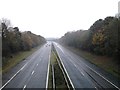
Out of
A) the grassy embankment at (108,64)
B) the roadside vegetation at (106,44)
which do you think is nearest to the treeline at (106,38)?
the roadside vegetation at (106,44)

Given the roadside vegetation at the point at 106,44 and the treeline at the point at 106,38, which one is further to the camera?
the treeline at the point at 106,38

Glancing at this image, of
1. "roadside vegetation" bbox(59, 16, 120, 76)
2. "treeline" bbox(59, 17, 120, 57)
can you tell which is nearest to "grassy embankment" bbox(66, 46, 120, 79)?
"roadside vegetation" bbox(59, 16, 120, 76)

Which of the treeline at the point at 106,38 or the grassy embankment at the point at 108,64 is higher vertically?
the treeline at the point at 106,38

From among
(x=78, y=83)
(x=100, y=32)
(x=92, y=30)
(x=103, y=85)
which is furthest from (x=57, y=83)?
(x=92, y=30)

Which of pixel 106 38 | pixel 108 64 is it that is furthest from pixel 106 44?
pixel 108 64

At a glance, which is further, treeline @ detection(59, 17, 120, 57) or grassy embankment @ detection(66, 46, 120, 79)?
treeline @ detection(59, 17, 120, 57)

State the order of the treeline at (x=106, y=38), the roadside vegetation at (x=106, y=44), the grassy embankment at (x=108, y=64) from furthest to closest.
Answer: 1. the treeline at (x=106, y=38)
2. the roadside vegetation at (x=106, y=44)
3. the grassy embankment at (x=108, y=64)

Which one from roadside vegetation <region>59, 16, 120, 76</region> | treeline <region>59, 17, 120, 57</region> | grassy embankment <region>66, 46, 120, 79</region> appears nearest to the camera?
grassy embankment <region>66, 46, 120, 79</region>

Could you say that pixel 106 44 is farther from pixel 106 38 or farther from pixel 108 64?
pixel 108 64

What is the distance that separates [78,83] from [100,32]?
126 feet

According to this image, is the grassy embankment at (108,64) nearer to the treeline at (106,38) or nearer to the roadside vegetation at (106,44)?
the roadside vegetation at (106,44)

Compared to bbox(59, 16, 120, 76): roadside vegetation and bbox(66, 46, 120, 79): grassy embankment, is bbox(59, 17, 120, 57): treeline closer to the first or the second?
bbox(59, 16, 120, 76): roadside vegetation

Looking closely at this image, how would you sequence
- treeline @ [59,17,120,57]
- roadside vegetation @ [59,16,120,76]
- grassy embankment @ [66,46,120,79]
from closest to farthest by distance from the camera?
grassy embankment @ [66,46,120,79]
roadside vegetation @ [59,16,120,76]
treeline @ [59,17,120,57]

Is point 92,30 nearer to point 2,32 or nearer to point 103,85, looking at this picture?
point 2,32
